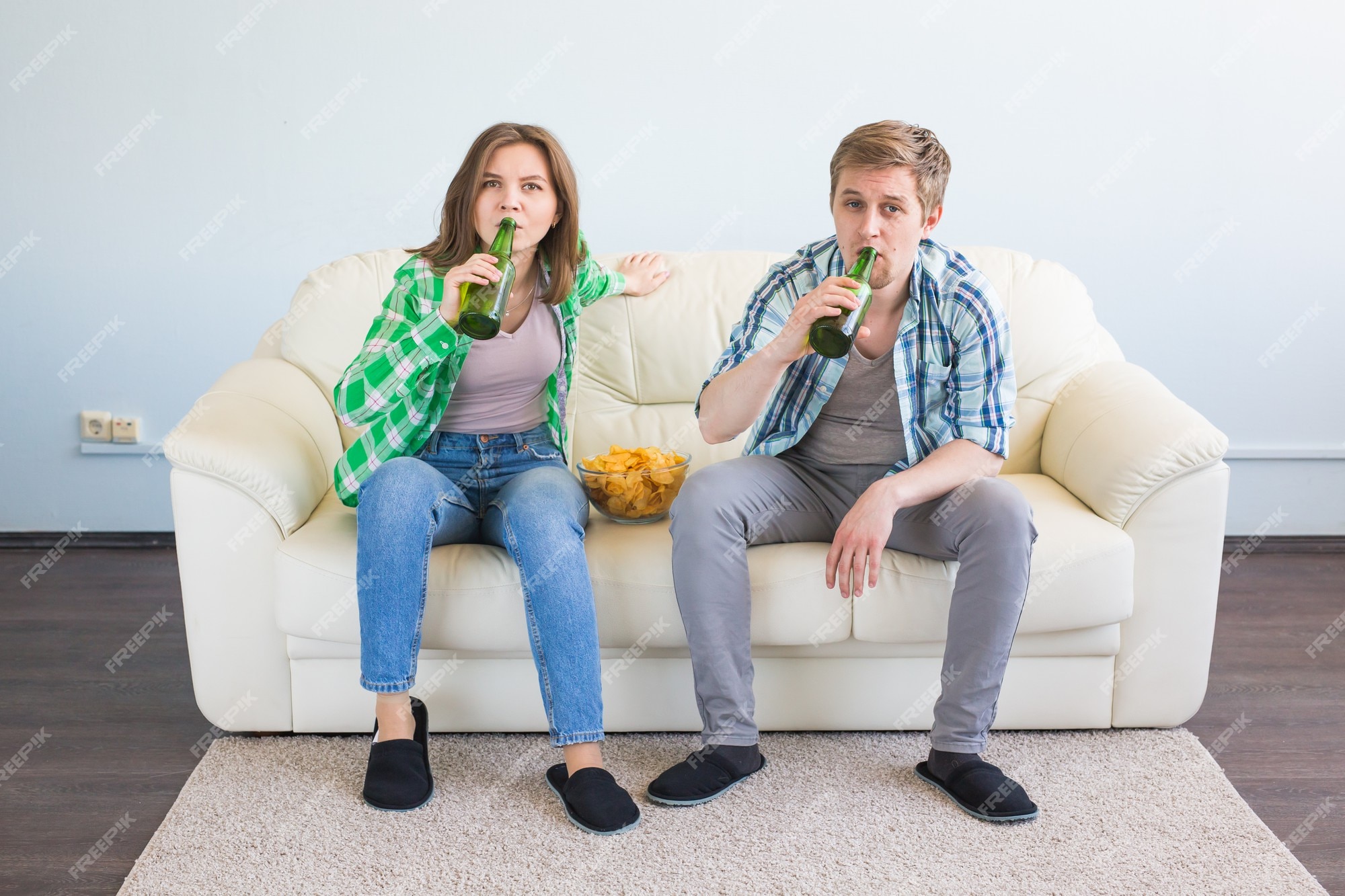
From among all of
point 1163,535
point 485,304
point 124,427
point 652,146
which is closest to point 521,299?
point 485,304

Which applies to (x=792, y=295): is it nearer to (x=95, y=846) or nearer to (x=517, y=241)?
(x=517, y=241)

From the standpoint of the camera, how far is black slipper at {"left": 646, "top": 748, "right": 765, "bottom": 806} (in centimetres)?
163

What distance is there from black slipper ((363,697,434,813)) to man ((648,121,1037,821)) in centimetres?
35

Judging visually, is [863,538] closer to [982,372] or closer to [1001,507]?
[1001,507]

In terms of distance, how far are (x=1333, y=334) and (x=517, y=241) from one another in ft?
7.30

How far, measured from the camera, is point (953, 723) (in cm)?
167

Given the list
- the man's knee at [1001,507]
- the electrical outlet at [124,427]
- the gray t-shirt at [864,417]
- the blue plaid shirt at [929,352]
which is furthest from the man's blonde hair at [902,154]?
the electrical outlet at [124,427]

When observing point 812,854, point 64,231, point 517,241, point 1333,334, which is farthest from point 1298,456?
point 64,231

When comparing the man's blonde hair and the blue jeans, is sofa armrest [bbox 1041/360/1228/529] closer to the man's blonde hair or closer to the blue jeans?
the man's blonde hair

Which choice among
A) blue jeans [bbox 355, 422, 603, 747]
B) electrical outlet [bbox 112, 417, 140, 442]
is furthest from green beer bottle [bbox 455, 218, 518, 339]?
electrical outlet [bbox 112, 417, 140, 442]

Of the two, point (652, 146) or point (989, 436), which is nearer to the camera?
point (989, 436)

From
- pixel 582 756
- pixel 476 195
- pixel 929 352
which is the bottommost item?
pixel 582 756

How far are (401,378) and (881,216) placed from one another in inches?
30.4

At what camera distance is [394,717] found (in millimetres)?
1670
